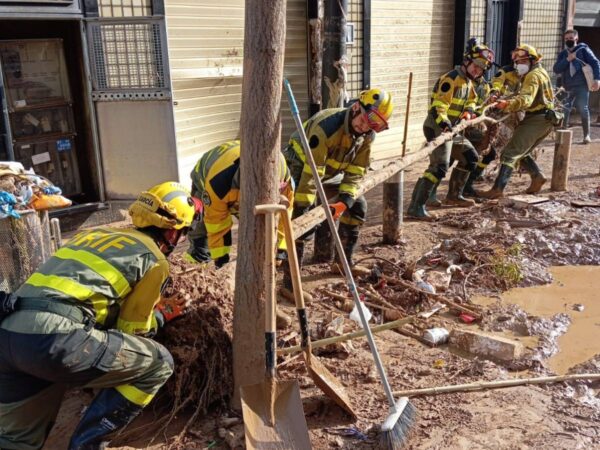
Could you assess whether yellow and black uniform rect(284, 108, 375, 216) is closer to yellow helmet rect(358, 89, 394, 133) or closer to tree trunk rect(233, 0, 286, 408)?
yellow helmet rect(358, 89, 394, 133)

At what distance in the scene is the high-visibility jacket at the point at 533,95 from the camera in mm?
8297

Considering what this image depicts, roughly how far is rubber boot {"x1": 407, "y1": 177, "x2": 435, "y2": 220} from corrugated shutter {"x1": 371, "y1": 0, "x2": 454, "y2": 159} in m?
3.48

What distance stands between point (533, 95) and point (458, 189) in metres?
1.53

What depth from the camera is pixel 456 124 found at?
805cm

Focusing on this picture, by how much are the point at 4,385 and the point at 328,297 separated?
9.50 feet

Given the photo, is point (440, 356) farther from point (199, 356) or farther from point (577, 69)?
Result: point (577, 69)

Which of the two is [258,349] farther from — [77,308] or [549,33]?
[549,33]

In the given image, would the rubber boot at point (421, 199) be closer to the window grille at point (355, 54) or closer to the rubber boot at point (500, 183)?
the rubber boot at point (500, 183)

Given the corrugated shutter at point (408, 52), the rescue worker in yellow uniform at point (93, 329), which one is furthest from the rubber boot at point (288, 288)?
the corrugated shutter at point (408, 52)

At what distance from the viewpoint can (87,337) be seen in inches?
121

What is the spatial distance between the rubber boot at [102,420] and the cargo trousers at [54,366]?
5 centimetres

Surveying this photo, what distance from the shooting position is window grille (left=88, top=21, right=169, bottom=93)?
7.19 m

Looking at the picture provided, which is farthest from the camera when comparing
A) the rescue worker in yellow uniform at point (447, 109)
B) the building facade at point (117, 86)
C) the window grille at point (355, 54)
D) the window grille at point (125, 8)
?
the window grille at point (355, 54)

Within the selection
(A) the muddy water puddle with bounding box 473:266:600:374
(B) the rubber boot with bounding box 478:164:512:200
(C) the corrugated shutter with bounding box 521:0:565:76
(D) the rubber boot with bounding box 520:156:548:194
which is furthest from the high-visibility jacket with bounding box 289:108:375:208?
(C) the corrugated shutter with bounding box 521:0:565:76
